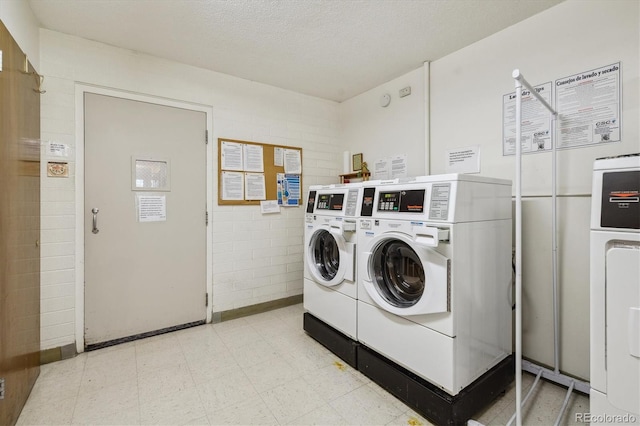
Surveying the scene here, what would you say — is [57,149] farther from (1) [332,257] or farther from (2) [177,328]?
(1) [332,257]

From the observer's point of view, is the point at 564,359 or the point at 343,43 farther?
the point at 343,43

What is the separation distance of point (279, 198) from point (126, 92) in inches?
66.8

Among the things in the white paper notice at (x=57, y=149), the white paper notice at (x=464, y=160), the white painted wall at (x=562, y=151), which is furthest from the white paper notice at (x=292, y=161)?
the white paper notice at (x=57, y=149)

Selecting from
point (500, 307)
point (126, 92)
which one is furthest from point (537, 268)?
point (126, 92)

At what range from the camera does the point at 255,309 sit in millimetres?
3223

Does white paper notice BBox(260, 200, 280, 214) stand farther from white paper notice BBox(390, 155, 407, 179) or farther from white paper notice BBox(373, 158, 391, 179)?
white paper notice BBox(390, 155, 407, 179)

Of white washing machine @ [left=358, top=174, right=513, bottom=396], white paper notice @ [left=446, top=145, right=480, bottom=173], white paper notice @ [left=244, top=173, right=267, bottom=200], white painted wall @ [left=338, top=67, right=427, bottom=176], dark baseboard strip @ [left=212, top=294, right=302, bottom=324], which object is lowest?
dark baseboard strip @ [left=212, top=294, right=302, bottom=324]

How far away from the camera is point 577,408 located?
174 cm

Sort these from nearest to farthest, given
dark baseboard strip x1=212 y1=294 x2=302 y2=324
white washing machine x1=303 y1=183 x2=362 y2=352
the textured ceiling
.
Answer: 1. the textured ceiling
2. white washing machine x1=303 y1=183 x2=362 y2=352
3. dark baseboard strip x1=212 y1=294 x2=302 y2=324

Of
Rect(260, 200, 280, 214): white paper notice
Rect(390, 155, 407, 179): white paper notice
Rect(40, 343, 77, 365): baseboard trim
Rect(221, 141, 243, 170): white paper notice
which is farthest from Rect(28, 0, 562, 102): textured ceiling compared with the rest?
Rect(40, 343, 77, 365): baseboard trim

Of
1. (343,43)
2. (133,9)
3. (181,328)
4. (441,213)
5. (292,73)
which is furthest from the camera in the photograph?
(292,73)

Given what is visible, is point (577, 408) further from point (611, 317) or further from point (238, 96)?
point (238, 96)

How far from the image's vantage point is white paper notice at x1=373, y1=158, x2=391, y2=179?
3.24 metres

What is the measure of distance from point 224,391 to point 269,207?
6.04 feet
